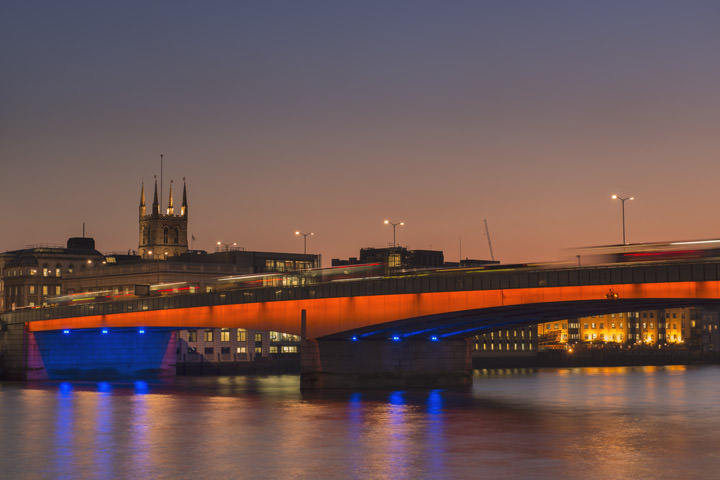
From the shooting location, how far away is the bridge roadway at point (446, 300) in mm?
80125

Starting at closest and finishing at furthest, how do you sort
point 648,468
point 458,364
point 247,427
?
point 648,468
point 247,427
point 458,364

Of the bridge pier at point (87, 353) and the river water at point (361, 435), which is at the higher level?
the bridge pier at point (87, 353)

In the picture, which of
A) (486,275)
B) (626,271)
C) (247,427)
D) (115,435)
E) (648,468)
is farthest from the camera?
(486,275)

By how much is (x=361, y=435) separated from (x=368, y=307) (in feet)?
121

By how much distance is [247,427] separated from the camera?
219 ft

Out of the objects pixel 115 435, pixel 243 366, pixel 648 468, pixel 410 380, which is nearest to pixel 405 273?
pixel 410 380

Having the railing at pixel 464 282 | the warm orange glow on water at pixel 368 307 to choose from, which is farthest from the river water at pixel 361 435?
the railing at pixel 464 282

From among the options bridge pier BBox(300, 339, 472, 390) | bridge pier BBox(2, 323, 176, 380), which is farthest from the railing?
bridge pier BBox(2, 323, 176, 380)

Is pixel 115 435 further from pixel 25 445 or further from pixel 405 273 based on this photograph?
pixel 405 273

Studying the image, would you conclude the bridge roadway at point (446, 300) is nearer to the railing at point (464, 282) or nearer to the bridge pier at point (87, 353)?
the railing at point (464, 282)

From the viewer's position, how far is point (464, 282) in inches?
3578

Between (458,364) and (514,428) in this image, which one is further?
(458,364)

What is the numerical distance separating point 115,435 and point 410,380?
151ft

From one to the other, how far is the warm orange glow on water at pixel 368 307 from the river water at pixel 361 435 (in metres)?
6.84
